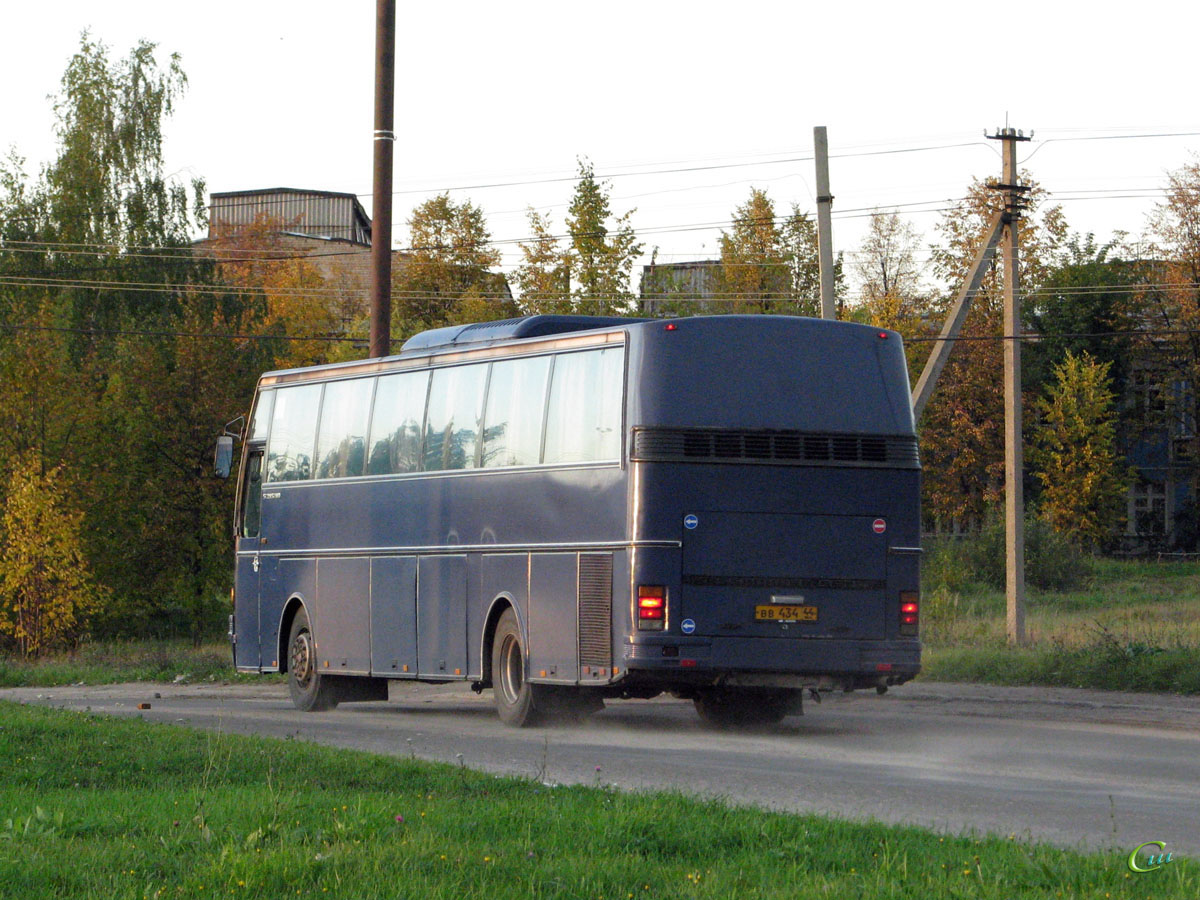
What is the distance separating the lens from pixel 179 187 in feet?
186

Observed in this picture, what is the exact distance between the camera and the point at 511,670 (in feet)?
53.5

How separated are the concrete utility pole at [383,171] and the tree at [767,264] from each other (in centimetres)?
4361

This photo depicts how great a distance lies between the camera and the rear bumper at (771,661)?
14383 mm

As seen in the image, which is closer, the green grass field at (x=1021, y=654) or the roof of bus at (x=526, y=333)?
the roof of bus at (x=526, y=333)

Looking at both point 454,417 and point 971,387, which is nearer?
point 454,417

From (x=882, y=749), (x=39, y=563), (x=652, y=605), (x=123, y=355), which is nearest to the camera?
(x=882, y=749)

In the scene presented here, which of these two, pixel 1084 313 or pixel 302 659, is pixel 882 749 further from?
pixel 1084 313

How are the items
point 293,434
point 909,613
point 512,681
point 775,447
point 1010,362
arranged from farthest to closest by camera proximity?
point 1010,362 → point 293,434 → point 512,681 → point 909,613 → point 775,447

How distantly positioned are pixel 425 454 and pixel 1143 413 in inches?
2553

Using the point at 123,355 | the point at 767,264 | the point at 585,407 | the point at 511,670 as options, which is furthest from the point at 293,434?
the point at 767,264

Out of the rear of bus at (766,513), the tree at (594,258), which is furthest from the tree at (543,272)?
the rear of bus at (766,513)

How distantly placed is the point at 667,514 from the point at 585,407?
1460 millimetres

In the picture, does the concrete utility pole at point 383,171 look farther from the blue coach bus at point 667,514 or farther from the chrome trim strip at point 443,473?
the blue coach bus at point 667,514

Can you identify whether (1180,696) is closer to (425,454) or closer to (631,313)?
(425,454)
